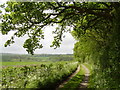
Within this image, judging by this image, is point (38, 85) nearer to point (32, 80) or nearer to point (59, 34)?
point (32, 80)

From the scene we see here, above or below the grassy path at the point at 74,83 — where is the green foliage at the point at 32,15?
above

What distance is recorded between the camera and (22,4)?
10852mm

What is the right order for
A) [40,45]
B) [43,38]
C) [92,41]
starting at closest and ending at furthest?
A: [40,45] → [43,38] → [92,41]

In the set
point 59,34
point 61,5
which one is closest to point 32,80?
point 61,5

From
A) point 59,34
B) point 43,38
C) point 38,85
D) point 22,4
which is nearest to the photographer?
point 22,4

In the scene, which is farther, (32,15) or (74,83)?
(74,83)

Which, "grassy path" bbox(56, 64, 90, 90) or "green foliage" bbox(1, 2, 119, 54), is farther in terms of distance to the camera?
"grassy path" bbox(56, 64, 90, 90)

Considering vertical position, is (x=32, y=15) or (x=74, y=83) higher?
(x=32, y=15)

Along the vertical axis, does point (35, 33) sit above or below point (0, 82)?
above

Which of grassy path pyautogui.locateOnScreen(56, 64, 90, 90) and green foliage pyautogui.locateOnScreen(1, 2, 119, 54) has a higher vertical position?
green foliage pyautogui.locateOnScreen(1, 2, 119, 54)

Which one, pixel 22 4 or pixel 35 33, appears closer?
pixel 22 4

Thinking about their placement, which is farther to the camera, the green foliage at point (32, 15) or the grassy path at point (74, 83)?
the grassy path at point (74, 83)

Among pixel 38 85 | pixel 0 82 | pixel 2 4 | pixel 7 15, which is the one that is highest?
pixel 2 4

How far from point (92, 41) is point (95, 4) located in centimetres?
1637
